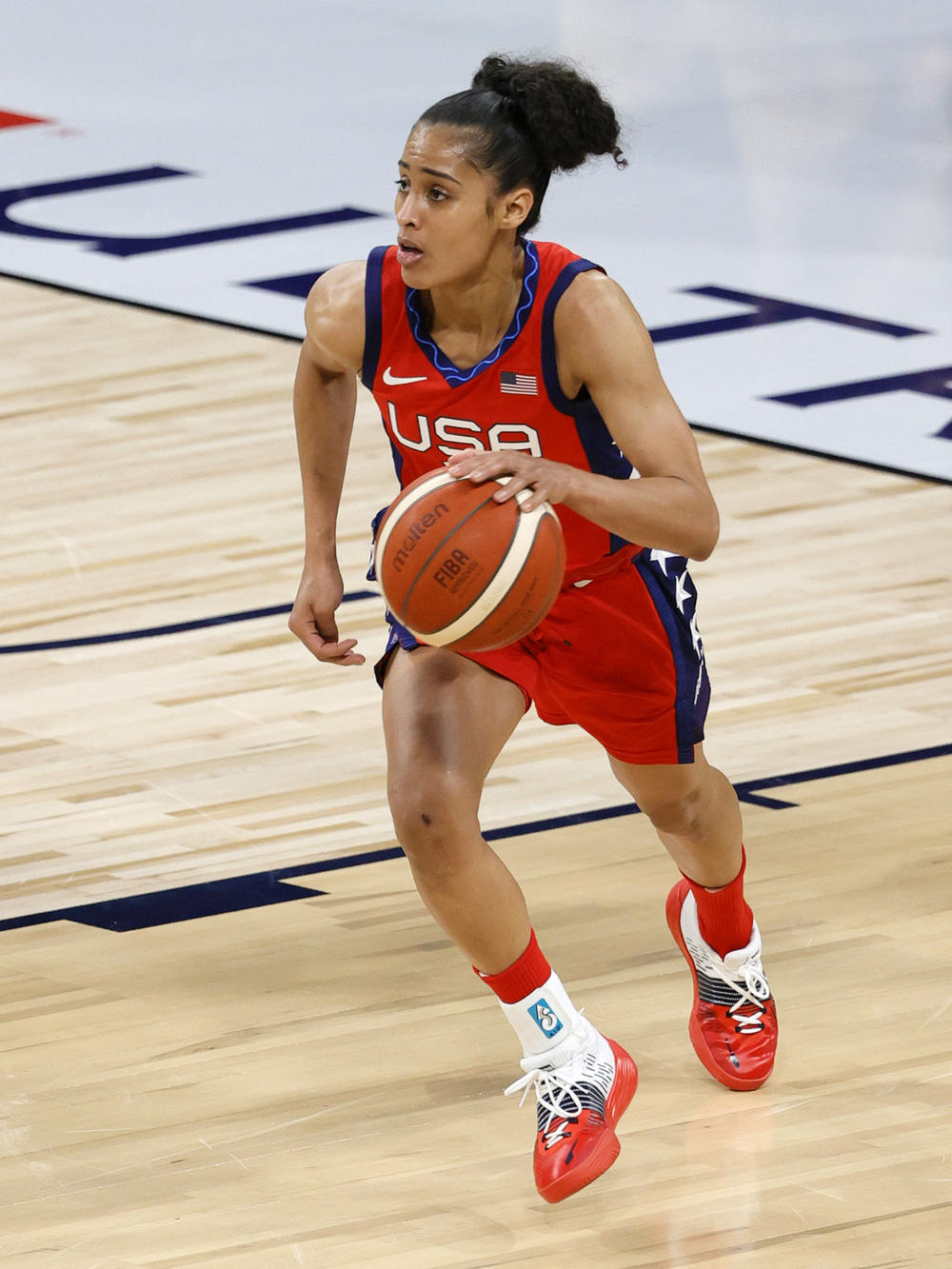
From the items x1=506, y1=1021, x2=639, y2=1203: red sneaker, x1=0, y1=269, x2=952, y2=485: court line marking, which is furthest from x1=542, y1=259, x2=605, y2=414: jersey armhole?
x1=0, y1=269, x2=952, y2=485: court line marking

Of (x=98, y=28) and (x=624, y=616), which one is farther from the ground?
(x=624, y=616)

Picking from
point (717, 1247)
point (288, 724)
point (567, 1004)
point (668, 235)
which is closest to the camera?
point (717, 1247)

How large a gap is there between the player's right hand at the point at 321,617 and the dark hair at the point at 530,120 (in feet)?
2.16

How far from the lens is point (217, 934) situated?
15.2 ft

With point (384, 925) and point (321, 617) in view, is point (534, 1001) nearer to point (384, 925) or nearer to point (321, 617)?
point (321, 617)

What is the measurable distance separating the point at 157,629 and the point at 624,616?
2792mm

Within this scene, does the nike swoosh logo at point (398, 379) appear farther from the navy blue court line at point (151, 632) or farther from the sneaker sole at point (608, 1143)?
the navy blue court line at point (151, 632)

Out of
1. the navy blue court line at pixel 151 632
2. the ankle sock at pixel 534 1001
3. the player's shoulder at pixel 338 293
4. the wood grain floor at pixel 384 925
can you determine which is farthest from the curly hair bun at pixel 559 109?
the navy blue court line at pixel 151 632

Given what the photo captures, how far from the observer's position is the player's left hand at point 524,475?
10.9 feet

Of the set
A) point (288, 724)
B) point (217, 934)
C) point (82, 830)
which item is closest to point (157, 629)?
point (288, 724)

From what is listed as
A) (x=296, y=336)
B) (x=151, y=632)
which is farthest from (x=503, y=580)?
(x=296, y=336)

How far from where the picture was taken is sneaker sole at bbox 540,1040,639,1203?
11.6 feet

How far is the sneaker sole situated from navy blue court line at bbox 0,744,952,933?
1160 millimetres

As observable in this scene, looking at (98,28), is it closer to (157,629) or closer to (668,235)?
(668,235)
